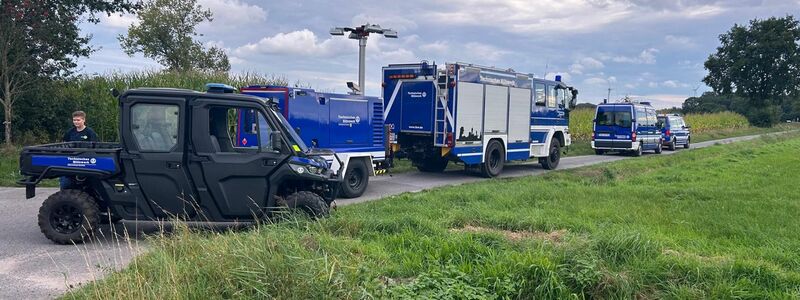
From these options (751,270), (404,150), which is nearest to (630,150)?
(404,150)

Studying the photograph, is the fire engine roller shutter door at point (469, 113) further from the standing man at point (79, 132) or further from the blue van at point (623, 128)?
the blue van at point (623, 128)

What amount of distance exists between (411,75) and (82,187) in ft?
28.2

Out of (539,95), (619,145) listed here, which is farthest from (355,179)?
(619,145)

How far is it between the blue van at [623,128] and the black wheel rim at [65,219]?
70.9 feet

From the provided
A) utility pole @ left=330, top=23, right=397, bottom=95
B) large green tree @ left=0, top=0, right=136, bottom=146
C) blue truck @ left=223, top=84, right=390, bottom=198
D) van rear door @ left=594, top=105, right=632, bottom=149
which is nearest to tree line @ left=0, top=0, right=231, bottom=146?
large green tree @ left=0, top=0, right=136, bottom=146

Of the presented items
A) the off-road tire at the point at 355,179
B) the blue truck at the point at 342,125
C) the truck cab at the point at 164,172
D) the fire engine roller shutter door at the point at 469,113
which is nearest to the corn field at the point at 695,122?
the fire engine roller shutter door at the point at 469,113

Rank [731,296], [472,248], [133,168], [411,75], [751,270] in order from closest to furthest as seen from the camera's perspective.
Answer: [731,296] < [751,270] < [472,248] < [133,168] < [411,75]

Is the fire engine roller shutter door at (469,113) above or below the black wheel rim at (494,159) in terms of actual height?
above

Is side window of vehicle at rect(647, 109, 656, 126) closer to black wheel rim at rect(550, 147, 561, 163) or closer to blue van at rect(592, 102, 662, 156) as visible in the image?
blue van at rect(592, 102, 662, 156)

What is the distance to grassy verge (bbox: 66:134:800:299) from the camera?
14.4 ft

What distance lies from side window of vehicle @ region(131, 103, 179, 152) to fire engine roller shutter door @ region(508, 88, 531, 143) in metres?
10.4

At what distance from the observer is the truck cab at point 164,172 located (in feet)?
23.0

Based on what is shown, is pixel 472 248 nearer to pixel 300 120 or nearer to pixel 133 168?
pixel 133 168

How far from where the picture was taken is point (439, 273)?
15.7 feet
